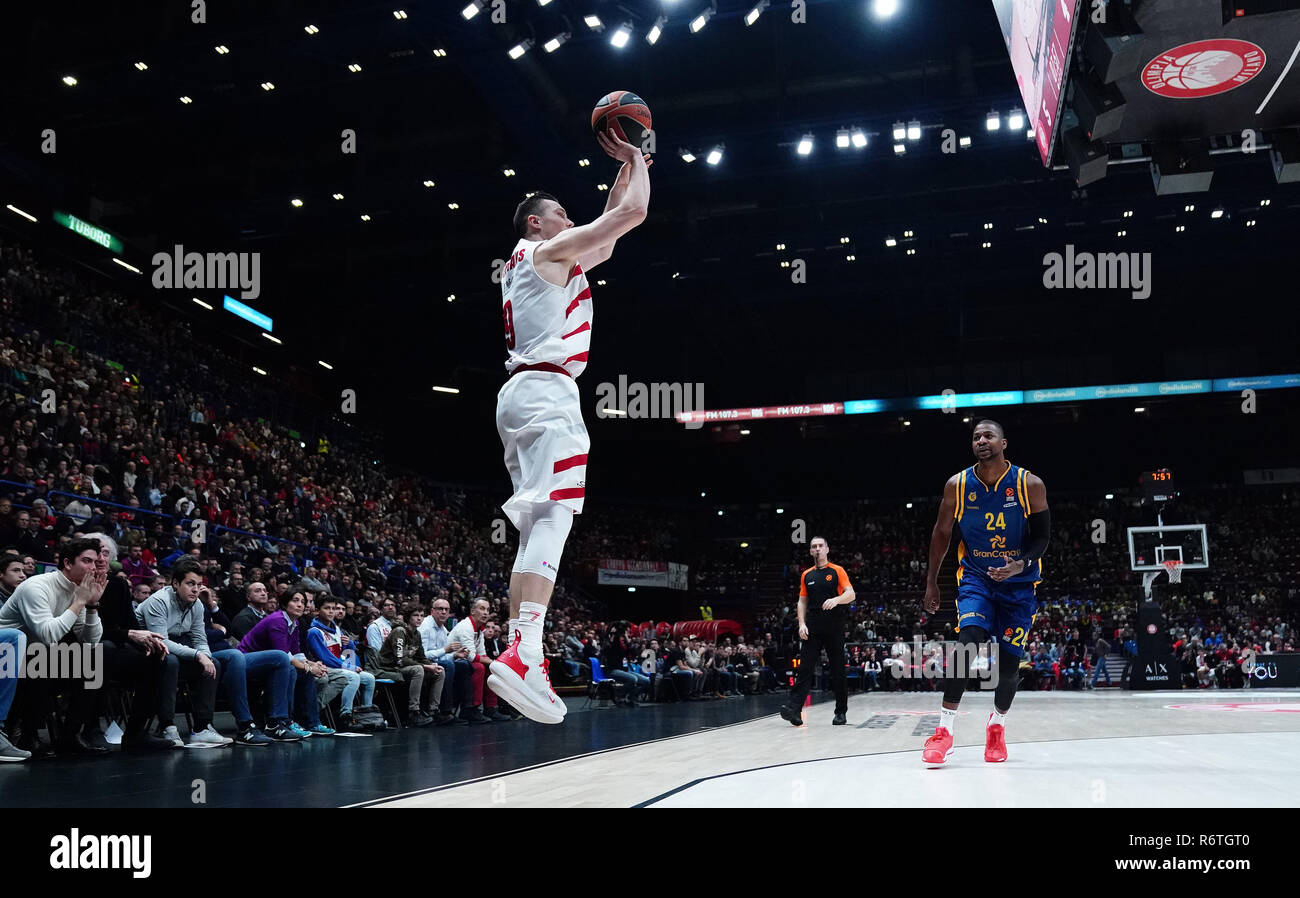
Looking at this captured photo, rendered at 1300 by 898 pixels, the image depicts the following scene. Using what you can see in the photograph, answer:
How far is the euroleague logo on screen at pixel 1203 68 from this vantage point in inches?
327

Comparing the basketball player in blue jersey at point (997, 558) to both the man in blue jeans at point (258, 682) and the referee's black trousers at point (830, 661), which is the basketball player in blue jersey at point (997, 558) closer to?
the referee's black trousers at point (830, 661)

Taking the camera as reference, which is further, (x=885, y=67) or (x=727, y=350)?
(x=727, y=350)

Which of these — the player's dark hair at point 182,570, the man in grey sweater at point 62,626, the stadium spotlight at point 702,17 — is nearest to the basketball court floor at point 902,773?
the man in grey sweater at point 62,626

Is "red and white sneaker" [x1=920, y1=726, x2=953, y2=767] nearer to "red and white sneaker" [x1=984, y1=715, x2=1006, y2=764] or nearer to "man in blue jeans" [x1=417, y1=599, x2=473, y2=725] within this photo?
"red and white sneaker" [x1=984, y1=715, x2=1006, y2=764]

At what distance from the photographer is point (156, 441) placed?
15680 millimetres

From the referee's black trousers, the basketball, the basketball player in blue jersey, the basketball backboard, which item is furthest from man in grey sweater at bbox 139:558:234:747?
the basketball backboard

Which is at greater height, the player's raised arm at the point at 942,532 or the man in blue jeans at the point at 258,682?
the player's raised arm at the point at 942,532

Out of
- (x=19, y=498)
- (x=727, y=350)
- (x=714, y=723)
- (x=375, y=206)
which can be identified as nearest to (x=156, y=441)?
(x=19, y=498)

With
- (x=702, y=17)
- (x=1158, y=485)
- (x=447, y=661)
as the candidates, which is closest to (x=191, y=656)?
(x=447, y=661)

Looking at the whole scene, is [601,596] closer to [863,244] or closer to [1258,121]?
[863,244]

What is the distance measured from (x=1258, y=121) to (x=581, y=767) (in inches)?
355

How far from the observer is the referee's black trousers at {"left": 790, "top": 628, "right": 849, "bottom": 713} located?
9141mm

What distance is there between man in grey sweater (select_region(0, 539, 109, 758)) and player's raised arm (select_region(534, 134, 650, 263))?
420 centimetres

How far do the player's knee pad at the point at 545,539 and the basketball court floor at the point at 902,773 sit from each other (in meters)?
0.77
